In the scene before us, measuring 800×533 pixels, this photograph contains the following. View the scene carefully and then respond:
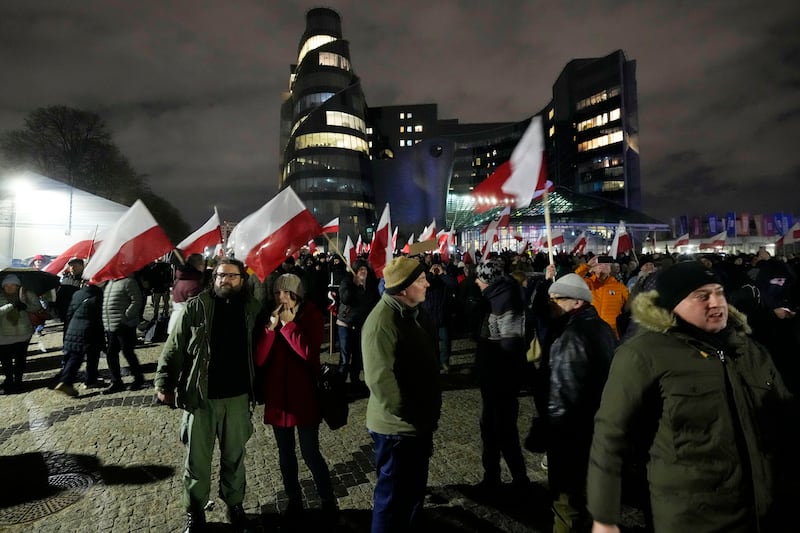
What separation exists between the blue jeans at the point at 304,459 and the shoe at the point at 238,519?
0.36 metres

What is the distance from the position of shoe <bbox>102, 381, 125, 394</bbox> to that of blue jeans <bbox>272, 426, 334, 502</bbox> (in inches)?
199

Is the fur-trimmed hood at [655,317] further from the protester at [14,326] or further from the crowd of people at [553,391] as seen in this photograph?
the protester at [14,326]

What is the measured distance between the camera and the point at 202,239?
7.49 meters

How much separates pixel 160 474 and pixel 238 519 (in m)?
1.41

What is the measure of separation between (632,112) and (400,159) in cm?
4695

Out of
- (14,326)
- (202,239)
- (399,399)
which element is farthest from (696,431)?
(14,326)

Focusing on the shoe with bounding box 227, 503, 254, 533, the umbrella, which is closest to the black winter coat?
the umbrella

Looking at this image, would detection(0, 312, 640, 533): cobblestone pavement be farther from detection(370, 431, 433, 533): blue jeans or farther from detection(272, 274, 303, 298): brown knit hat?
detection(272, 274, 303, 298): brown knit hat

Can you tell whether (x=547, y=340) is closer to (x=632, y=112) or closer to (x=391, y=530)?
(x=391, y=530)

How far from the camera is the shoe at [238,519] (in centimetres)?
322

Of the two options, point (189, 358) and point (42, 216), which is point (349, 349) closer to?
point (189, 358)

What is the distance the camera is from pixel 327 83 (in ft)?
273

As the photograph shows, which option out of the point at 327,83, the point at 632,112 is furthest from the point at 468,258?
the point at 632,112

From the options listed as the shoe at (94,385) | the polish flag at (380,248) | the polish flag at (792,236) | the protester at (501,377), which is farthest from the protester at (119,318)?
the polish flag at (792,236)
